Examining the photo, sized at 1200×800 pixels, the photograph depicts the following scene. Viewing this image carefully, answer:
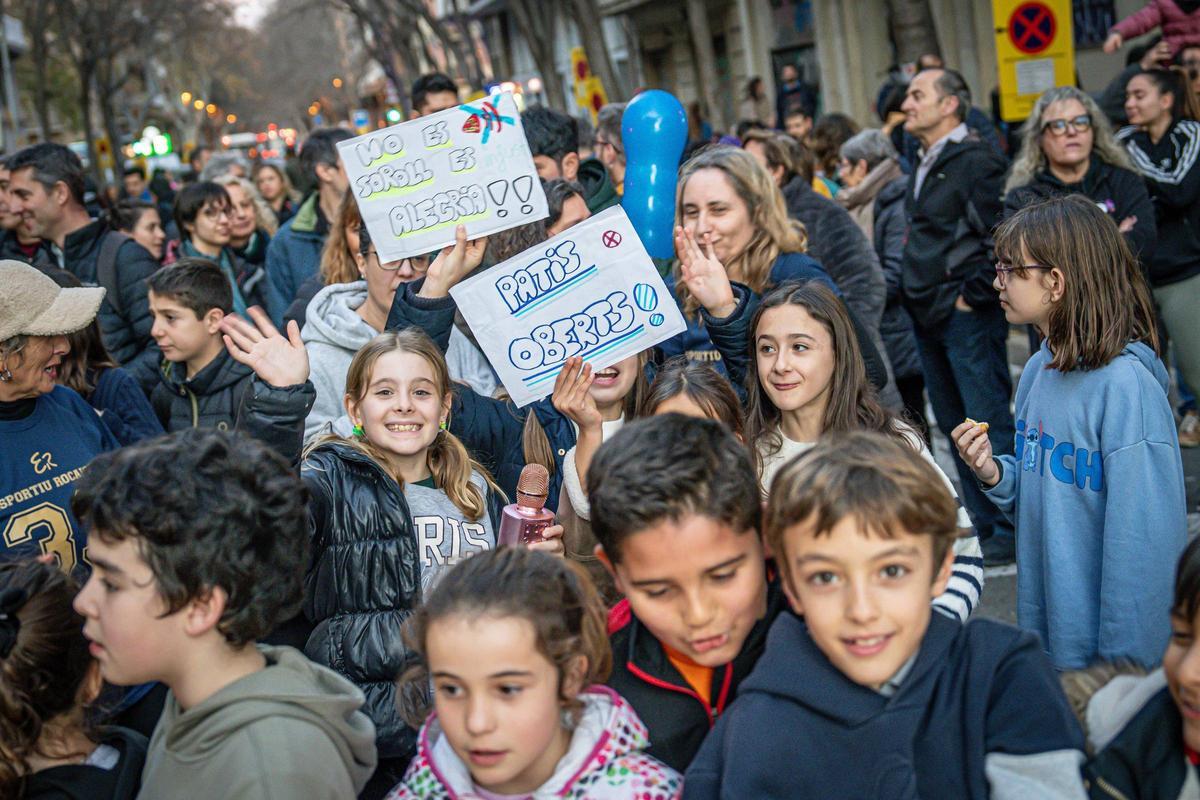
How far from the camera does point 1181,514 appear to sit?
359 cm

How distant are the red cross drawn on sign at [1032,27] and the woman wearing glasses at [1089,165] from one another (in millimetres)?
3300

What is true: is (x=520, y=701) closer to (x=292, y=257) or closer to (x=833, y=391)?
(x=833, y=391)

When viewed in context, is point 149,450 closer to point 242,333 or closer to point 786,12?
point 242,333

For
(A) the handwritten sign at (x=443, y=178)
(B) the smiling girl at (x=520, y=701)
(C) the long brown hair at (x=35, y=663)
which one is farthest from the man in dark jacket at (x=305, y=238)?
(B) the smiling girl at (x=520, y=701)

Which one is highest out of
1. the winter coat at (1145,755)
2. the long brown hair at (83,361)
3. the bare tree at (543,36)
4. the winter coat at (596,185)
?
the bare tree at (543,36)

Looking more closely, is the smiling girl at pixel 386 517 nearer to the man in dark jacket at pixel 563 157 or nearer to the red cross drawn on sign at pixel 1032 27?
the man in dark jacket at pixel 563 157

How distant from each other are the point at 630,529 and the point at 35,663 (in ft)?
4.42

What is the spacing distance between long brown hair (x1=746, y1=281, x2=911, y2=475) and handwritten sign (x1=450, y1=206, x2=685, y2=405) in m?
0.40

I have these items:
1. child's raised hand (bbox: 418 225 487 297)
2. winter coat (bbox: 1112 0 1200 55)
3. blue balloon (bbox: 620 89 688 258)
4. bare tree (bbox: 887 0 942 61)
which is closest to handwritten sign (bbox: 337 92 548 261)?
child's raised hand (bbox: 418 225 487 297)

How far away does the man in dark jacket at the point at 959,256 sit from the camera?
21.2 feet

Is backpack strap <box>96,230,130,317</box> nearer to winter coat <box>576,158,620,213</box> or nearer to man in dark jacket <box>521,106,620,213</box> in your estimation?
man in dark jacket <box>521,106,620,213</box>

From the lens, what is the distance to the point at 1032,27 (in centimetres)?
920

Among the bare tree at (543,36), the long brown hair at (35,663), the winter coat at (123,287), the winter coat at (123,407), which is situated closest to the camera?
the long brown hair at (35,663)

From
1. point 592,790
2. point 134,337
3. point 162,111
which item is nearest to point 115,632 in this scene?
point 592,790
